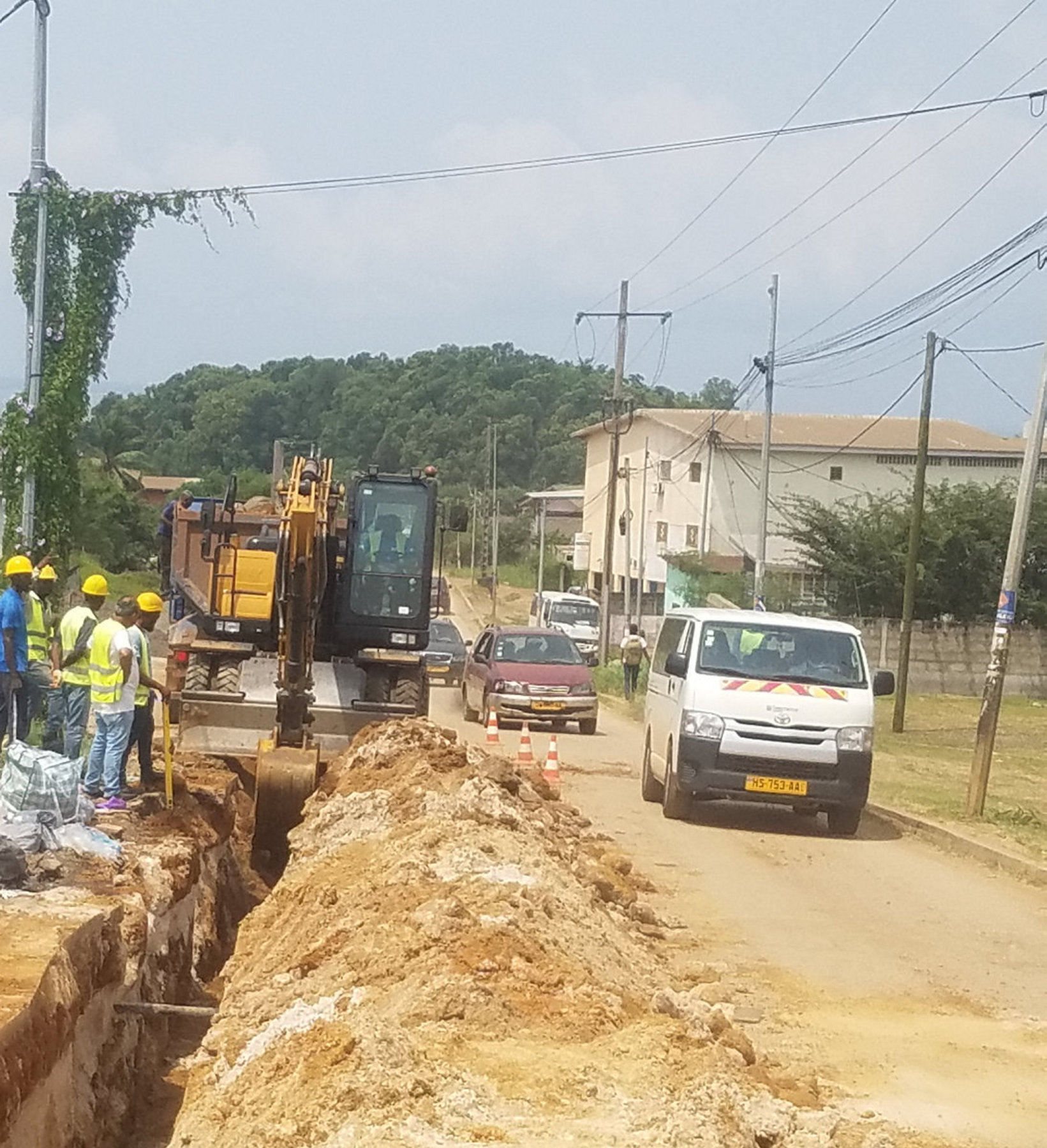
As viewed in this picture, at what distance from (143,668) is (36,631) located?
222 centimetres

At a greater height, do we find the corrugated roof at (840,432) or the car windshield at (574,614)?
the corrugated roof at (840,432)

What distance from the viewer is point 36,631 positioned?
574 inches

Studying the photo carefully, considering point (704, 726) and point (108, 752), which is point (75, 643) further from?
point (704, 726)

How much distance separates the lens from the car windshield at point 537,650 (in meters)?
26.8

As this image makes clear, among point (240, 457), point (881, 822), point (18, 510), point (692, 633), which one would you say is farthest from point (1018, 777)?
point (240, 457)

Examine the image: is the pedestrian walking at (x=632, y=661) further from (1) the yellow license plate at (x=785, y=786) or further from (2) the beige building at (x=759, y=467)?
(2) the beige building at (x=759, y=467)

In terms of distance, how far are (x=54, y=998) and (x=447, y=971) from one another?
192cm

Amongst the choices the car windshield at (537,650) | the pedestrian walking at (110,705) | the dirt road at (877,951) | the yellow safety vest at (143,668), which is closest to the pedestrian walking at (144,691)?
the yellow safety vest at (143,668)

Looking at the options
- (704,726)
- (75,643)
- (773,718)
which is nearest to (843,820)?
(773,718)

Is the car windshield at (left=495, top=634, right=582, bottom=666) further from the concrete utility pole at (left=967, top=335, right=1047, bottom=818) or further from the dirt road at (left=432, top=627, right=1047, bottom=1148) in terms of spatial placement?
the concrete utility pole at (left=967, top=335, right=1047, bottom=818)

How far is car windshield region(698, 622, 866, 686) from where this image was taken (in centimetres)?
1666

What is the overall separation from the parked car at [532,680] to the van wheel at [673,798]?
8.90 meters

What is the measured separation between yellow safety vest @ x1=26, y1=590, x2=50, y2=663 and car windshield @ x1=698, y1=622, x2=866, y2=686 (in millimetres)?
6307

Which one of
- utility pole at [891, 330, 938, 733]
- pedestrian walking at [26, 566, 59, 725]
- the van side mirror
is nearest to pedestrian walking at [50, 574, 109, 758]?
pedestrian walking at [26, 566, 59, 725]
